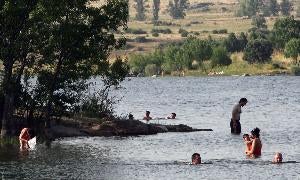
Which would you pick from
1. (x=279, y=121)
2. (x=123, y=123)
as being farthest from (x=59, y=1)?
(x=279, y=121)

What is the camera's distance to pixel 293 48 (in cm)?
16962

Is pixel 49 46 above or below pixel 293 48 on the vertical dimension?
below

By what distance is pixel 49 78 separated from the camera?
199 feet

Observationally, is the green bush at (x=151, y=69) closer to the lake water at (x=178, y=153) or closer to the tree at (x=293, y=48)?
the tree at (x=293, y=48)

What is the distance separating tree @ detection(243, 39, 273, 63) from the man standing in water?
4287 inches

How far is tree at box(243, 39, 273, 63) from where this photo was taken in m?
176

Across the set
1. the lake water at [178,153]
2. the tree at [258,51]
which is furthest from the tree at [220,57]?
the lake water at [178,153]

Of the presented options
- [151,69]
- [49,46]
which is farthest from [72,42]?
[151,69]

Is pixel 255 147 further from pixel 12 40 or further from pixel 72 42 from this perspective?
pixel 12 40

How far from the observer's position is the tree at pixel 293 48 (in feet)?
554

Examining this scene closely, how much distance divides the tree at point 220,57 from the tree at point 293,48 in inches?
547

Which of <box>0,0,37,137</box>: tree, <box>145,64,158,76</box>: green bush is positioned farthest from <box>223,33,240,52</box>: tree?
<box>0,0,37,137</box>: tree

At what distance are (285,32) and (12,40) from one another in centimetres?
13471

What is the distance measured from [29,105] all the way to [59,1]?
8387 mm
